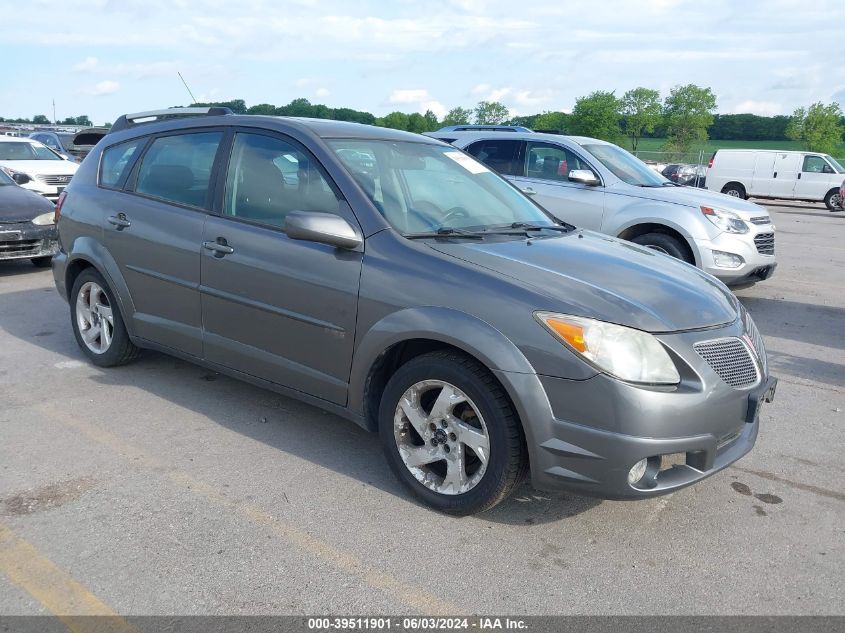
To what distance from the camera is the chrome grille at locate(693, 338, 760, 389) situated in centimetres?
325

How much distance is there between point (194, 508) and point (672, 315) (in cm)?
230

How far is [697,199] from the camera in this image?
8.41 m

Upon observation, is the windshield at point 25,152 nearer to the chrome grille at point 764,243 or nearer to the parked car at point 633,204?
the parked car at point 633,204

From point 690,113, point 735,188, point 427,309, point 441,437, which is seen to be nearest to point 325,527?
point 441,437

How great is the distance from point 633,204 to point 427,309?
5639 mm

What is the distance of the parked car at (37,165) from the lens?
45.4 ft

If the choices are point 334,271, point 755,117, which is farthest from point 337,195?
point 755,117

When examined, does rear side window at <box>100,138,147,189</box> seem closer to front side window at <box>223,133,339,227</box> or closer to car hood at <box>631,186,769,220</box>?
front side window at <box>223,133,339,227</box>

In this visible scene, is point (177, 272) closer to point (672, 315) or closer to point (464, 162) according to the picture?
point (464, 162)

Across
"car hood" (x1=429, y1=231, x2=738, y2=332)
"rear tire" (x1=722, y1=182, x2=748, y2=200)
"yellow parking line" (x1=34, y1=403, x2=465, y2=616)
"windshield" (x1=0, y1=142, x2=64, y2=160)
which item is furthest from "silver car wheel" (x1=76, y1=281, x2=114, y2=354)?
"rear tire" (x1=722, y1=182, x2=748, y2=200)

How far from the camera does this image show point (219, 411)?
4.68 meters

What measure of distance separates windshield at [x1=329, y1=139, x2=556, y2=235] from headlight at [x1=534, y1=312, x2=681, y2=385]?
103 centimetres

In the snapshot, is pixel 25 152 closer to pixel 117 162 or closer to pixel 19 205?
pixel 19 205

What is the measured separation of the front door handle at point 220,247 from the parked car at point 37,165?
34.3ft
